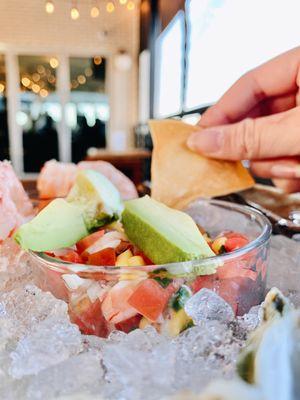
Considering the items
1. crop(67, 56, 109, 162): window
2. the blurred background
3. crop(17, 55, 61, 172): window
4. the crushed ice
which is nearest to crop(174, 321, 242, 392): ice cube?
the crushed ice

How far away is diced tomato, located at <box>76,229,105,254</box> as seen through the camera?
33 centimetres

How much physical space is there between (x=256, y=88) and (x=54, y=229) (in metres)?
0.46

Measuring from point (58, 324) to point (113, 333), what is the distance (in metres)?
0.03

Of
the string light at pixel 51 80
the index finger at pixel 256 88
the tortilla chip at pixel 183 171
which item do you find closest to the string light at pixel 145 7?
the string light at pixel 51 80

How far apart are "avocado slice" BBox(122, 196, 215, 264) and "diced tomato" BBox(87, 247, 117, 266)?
0.06 ft

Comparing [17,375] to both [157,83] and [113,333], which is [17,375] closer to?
[113,333]

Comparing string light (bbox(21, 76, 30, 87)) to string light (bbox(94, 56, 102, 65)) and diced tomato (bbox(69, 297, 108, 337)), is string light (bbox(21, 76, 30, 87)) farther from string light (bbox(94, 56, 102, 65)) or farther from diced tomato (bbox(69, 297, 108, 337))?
diced tomato (bbox(69, 297, 108, 337))

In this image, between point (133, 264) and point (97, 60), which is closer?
point (133, 264)

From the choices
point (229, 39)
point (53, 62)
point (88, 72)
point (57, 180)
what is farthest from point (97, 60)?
point (57, 180)

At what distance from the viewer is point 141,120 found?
17.7ft

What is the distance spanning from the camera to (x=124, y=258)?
30 cm

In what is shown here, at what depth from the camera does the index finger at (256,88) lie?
58 cm

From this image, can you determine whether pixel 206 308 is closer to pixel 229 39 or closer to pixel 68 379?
pixel 68 379

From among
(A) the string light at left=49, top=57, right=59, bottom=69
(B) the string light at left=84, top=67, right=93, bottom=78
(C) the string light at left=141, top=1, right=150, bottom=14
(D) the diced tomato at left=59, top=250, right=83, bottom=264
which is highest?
(C) the string light at left=141, top=1, right=150, bottom=14
